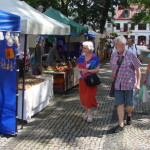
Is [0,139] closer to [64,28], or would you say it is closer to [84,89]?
[84,89]

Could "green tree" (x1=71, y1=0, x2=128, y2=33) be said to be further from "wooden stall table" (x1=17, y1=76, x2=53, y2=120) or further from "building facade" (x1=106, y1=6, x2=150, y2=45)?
"building facade" (x1=106, y1=6, x2=150, y2=45)

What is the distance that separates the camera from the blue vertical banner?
489cm

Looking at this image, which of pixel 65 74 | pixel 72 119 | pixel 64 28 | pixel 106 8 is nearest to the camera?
pixel 72 119

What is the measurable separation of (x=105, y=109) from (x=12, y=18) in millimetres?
3548

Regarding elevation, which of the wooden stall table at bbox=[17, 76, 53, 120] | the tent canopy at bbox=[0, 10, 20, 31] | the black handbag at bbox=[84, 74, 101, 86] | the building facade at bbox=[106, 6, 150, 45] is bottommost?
the wooden stall table at bbox=[17, 76, 53, 120]

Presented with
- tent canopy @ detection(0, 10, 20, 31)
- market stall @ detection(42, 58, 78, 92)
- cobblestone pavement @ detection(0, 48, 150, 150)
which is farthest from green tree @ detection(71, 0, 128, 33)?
tent canopy @ detection(0, 10, 20, 31)

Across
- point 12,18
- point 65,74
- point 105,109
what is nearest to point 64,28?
point 65,74

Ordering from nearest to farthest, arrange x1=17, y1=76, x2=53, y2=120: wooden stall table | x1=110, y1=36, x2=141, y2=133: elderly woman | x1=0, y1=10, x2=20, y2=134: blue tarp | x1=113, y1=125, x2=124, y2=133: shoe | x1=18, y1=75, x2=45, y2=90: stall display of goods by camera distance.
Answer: x1=0, y1=10, x2=20, y2=134: blue tarp → x1=110, y1=36, x2=141, y2=133: elderly woman → x1=113, y1=125, x2=124, y2=133: shoe → x1=17, y1=76, x2=53, y2=120: wooden stall table → x1=18, y1=75, x2=45, y2=90: stall display of goods

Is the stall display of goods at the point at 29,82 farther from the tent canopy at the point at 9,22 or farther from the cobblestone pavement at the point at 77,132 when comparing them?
the tent canopy at the point at 9,22

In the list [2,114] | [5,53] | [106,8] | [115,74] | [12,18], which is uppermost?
[106,8]

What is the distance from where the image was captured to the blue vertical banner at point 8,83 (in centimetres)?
489

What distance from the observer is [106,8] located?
26797 millimetres

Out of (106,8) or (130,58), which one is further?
(106,8)

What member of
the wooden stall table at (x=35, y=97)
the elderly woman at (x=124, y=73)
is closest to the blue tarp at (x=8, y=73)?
the wooden stall table at (x=35, y=97)
